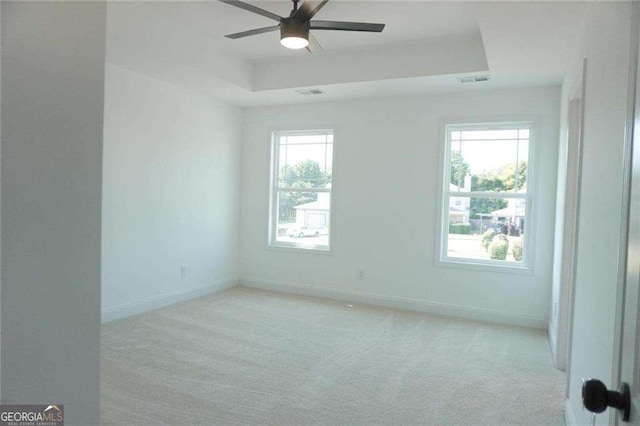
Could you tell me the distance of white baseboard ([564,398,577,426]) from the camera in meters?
2.45

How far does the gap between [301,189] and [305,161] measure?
391 mm

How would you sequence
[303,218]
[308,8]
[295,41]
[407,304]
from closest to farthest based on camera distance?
[308,8] → [295,41] → [407,304] → [303,218]

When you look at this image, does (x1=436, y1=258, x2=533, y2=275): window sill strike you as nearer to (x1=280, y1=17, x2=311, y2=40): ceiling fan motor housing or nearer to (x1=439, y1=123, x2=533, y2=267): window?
(x1=439, y1=123, x2=533, y2=267): window

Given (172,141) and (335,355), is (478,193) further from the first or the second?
(172,141)

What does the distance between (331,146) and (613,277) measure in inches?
172

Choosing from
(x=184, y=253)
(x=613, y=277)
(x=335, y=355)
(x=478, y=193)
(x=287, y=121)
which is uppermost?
(x=287, y=121)

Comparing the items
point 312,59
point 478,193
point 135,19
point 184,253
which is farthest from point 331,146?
point 135,19

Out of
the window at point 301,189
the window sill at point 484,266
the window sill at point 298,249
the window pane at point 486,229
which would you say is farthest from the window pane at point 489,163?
the window sill at point 298,249

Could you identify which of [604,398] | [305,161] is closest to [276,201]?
[305,161]

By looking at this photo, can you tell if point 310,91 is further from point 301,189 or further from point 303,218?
point 303,218

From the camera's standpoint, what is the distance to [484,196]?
4.83 metres

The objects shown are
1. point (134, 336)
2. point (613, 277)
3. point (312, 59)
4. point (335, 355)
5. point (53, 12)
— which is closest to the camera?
point (53, 12)

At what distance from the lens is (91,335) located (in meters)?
1.29

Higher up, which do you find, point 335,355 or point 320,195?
point 320,195
